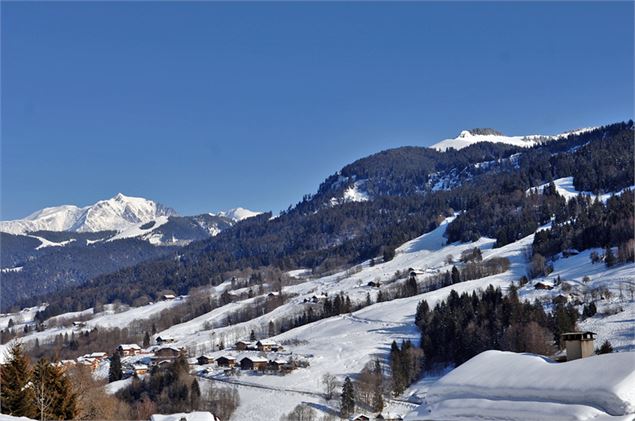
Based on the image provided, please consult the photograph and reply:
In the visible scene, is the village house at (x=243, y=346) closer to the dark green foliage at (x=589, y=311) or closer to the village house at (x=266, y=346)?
the village house at (x=266, y=346)

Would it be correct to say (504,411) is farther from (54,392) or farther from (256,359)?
(256,359)

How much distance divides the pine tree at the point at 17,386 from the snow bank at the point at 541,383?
1767 cm

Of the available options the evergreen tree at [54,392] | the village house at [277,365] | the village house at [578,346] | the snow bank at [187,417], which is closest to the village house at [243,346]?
the village house at [277,365]

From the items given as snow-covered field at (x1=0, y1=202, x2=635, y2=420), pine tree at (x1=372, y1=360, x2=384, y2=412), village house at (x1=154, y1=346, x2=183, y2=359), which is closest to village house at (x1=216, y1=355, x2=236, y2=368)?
snow-covered field at (x1=0, y1=202, x2=635, y2=420)

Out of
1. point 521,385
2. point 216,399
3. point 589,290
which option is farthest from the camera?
point 589,290

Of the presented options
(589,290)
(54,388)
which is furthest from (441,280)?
(54,388)

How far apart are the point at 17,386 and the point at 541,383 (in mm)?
22595

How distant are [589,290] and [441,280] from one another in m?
49.2

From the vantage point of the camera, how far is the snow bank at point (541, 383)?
20.2m

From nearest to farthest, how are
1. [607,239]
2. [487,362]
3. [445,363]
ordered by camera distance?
[487,362], [445,363], [607,239]

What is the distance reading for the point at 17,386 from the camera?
3362 centimetres

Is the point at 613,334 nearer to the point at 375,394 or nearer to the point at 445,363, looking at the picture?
the point at 445,363

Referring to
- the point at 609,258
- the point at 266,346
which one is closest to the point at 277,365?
the point at 266,346

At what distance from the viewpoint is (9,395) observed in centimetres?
3309
